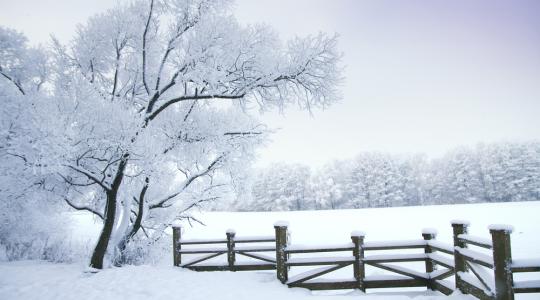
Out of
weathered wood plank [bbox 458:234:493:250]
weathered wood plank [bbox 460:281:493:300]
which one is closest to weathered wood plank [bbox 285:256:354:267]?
weathered wood plank [bbox 460:281:493:300]

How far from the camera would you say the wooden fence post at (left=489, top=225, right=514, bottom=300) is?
4688mm

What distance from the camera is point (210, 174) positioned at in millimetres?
12430

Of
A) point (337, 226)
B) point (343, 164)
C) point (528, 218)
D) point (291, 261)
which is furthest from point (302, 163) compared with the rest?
point (291, 261)

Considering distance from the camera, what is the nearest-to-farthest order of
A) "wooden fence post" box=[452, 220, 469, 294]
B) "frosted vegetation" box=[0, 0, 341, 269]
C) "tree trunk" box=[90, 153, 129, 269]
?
1. "wooden fence post" box=[452, 220, 469, 294]
2. "frosted vegetation" box=[0, 0, 341, 269]
3. "tree trunk" box=[90, 153, 129, 269]

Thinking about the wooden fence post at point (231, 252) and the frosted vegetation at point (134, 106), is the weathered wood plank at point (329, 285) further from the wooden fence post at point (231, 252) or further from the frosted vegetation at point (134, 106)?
the frosted vegetation at point (134, 106)

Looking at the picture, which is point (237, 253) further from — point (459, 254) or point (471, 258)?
point (471, 258)

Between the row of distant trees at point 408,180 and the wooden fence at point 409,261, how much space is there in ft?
160

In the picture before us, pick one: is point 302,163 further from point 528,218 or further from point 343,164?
point 528,218

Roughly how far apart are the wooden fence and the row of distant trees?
160ft

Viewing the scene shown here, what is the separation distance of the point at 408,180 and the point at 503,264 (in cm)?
6455

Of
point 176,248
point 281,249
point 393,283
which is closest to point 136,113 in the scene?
point 176,248

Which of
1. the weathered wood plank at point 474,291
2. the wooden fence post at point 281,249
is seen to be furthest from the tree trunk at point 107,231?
the weathered wood plank at point 474,291

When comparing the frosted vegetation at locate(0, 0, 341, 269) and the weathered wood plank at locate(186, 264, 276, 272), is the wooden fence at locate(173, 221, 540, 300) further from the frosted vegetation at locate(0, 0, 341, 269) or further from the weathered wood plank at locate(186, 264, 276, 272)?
the frosted vegetation at locate(0, 0, 341, 269)

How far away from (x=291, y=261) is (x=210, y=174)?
575 cm
